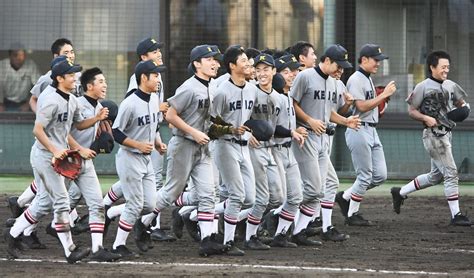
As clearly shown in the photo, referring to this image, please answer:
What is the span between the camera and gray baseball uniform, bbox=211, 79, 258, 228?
12883 millimetres

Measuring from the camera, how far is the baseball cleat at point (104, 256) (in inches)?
474

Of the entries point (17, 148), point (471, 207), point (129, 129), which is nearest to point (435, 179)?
point (471, 207)

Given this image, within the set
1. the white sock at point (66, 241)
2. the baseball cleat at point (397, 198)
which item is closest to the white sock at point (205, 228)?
the white sock at point (66, 241)

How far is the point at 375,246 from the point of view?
13781mm

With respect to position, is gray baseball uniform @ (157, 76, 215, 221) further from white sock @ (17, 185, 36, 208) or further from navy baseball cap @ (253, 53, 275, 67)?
white sock @ (17, 185, 36, 208)

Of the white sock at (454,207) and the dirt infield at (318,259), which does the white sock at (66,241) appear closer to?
the dirt infield at (318,259)

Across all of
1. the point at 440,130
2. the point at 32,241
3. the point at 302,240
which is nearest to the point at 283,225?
the point at 302,240

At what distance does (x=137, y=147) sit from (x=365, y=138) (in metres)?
4.38

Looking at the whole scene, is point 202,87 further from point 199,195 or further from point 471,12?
point 471,12

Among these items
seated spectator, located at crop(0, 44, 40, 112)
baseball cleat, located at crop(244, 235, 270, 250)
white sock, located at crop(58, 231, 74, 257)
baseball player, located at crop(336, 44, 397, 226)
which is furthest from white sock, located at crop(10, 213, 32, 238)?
seated spectator, located at crop(0, 44, 40, 112)

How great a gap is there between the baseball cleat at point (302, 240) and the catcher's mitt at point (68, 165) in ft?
9.68

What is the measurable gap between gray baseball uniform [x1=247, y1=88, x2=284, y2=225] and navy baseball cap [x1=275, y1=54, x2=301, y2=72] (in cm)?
69

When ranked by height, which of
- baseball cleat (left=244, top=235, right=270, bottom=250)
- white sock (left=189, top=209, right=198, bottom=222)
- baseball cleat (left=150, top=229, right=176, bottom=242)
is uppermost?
white sock (left=189, top=209, right=198, bottom=222)

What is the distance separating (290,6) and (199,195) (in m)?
9.36
